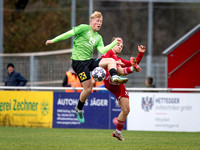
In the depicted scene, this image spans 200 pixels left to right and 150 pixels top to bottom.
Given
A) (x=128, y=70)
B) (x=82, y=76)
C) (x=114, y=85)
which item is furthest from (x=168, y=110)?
(x=82, y=76)

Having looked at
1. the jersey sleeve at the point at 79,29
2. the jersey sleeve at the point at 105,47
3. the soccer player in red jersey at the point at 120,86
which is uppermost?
the jersey sleeve at the point at 79,29

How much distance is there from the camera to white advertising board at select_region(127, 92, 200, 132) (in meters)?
15.5

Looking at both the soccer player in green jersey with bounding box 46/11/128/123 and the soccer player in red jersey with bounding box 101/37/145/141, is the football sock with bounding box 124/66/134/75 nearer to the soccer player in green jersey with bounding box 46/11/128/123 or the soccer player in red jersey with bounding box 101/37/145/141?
the soccer player in red jersey with bounding box 101/37/145/141

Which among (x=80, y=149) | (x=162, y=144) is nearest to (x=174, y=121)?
(x=162, y=144)

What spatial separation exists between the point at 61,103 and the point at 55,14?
22249 mm

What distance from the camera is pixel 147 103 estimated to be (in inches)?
613

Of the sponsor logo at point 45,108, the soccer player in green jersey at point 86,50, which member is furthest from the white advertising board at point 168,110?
the soccer player in green jersey at point 86,50

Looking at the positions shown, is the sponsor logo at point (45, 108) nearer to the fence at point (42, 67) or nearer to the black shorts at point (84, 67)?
the fence at point (42, 67)

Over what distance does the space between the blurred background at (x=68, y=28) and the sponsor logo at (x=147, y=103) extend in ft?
6.51

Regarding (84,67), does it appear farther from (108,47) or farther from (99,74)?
(108,47)

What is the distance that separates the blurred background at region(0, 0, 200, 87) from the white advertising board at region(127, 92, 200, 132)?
6.67 ft

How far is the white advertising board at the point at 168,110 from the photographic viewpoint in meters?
15.5

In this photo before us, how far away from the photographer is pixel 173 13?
147 feet

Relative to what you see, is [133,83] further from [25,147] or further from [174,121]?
[25,147]
